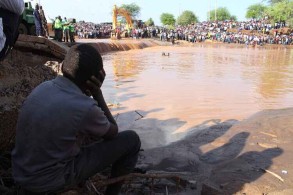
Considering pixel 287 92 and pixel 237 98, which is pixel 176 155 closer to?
pixel 237 98

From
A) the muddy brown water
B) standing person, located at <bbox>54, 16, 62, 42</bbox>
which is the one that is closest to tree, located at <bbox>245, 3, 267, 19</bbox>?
standing person, located at <bbox>54, 16, 62, 42</bbox>

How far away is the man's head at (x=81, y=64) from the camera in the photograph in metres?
2.17

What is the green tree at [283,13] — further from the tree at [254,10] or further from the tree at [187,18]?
the tree at [187,18]

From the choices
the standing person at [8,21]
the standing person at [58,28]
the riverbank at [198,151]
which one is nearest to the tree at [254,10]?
the standing person at [58,28]

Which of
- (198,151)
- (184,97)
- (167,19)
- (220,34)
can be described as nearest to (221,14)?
(167,19)

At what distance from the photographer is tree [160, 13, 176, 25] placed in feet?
261

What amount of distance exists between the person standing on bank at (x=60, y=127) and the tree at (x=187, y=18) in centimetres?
7602

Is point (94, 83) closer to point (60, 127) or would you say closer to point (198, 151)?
point (60, 127)

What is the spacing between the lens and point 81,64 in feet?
7.13

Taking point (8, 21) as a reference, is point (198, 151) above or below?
below

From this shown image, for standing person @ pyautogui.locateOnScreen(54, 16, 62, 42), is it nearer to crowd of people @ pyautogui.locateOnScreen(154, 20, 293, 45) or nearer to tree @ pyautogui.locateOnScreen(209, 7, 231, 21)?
crowd of people @ pyautogui.locateOnScreen(154, 20, 293, 45)

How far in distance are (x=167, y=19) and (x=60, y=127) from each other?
262 ft

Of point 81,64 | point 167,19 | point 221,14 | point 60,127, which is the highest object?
point 221,14

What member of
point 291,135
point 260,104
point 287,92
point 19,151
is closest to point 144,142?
point 291,135
